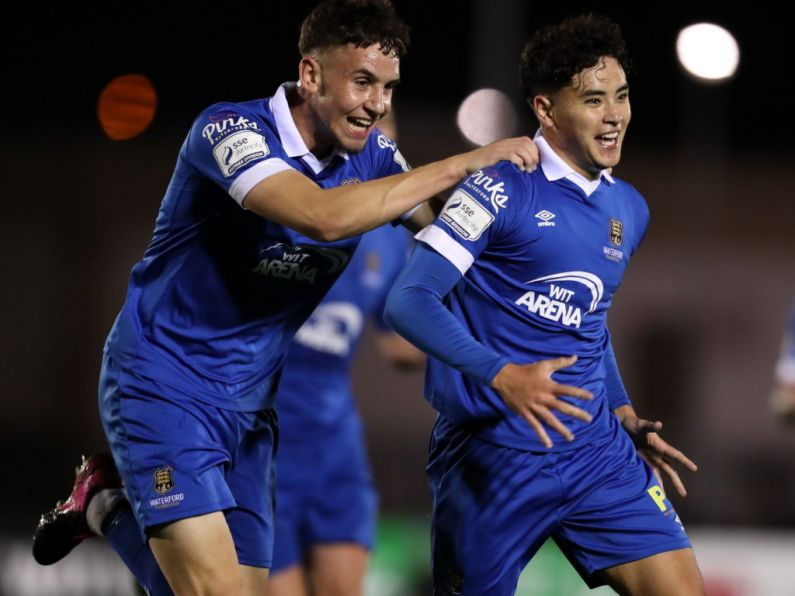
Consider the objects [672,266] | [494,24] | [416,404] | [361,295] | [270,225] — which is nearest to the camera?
[270,225]

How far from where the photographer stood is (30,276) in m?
14.8

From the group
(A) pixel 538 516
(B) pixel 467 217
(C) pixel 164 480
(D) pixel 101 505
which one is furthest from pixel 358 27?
(D) pixel 101 505

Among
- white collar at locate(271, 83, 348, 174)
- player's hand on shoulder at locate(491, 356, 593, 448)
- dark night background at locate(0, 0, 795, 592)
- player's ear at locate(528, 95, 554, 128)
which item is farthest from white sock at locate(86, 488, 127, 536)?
dark night background at locate(0, 0, 795, 592)

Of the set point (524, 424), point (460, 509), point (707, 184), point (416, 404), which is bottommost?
point (416, 404)

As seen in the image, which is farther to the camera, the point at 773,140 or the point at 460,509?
the point at 773,140

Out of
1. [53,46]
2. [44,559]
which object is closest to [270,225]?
[44,559]

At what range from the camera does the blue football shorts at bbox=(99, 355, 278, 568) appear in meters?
3.96

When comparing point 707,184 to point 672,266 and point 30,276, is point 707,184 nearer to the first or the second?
point 672,266

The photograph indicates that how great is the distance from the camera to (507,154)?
4078 mm

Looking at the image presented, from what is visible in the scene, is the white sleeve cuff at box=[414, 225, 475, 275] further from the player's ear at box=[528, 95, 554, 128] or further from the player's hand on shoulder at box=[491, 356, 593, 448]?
the player's ear at box=[528, 95, 554, 128]

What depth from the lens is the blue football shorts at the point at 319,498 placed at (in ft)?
19.9

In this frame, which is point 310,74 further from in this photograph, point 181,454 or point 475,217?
point 181,454

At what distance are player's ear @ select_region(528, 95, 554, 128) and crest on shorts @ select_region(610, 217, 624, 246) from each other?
0.38 metres

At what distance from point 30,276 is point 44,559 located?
1050 centimetres
